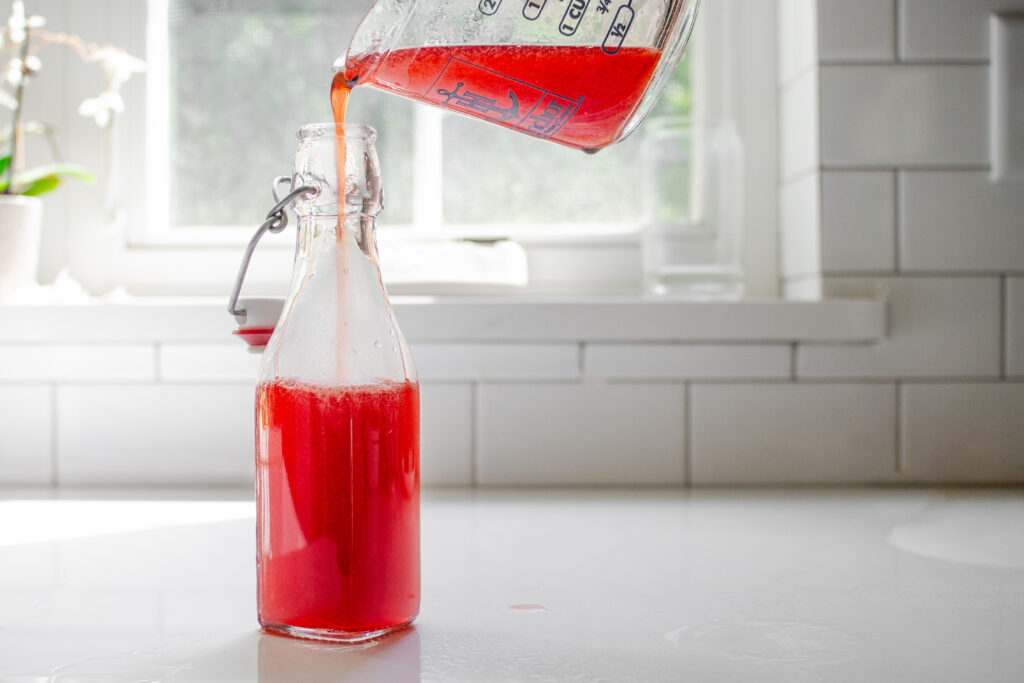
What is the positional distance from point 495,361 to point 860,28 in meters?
0.52

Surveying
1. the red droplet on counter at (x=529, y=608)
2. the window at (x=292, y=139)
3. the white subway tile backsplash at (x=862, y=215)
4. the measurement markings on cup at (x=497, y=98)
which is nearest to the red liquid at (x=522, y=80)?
the measurement markings on cup at (x=497, y=98)

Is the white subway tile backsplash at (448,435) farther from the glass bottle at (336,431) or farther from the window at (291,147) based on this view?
the glass bottle at (336,431)

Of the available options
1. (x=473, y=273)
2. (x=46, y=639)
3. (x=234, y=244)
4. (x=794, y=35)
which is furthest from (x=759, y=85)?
(x=46, y=639)

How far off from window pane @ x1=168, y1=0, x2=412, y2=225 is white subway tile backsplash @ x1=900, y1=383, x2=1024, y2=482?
645mm

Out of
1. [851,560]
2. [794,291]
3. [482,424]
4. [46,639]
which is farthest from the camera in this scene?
[794,291]

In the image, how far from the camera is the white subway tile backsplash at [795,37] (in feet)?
3.25

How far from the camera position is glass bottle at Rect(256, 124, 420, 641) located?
0.42 metres

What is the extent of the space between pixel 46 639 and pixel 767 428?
72cm

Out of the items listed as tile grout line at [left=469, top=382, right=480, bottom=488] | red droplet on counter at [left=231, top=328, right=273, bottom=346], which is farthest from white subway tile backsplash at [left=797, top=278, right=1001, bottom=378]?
red droplet on counter at [left=231, top=328, right=273, bottom=346]

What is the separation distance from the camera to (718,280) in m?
1.07

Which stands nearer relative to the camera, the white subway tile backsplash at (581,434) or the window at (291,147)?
the white subway tile backsplash at (581,434)

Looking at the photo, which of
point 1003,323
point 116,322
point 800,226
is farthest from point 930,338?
point 116,322

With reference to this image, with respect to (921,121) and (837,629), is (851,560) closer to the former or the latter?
(837,629)

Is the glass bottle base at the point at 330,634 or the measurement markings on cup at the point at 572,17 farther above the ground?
the measurement markings on cup at the point at 572,17
